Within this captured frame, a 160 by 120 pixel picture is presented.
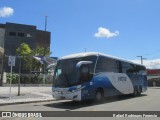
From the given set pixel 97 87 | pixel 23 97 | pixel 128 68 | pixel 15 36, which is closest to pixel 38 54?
pixel 15 36

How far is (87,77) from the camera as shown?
19578 millimetres

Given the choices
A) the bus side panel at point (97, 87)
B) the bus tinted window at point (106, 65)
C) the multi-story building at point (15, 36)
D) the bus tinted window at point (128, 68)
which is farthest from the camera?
the multi-story building at point (15, 36)

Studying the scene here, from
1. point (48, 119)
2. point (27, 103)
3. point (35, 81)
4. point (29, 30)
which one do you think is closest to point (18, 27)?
point (29, 30)

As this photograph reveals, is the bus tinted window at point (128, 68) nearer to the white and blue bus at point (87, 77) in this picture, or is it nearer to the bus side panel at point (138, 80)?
the bus side panel at point (138, 80)

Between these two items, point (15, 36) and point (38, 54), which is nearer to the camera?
point (38, 54)

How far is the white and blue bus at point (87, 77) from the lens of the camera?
1894 cm

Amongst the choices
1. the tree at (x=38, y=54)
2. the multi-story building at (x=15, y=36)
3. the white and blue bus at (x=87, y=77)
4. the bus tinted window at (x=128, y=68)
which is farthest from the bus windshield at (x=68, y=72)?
the multi-story building at (x=15, y=36)

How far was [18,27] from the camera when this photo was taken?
67812mm

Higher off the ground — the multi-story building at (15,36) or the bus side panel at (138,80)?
the multi-story building at (15,36)

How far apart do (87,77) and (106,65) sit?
10.2 feet

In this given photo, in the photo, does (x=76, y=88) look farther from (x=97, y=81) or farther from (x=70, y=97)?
(x=97, y=81)

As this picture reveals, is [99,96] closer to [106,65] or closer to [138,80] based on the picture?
[106,65]

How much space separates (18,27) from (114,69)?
156 feet

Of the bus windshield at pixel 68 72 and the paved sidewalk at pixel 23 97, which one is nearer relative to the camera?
the bus windshield at pixel 68 72
